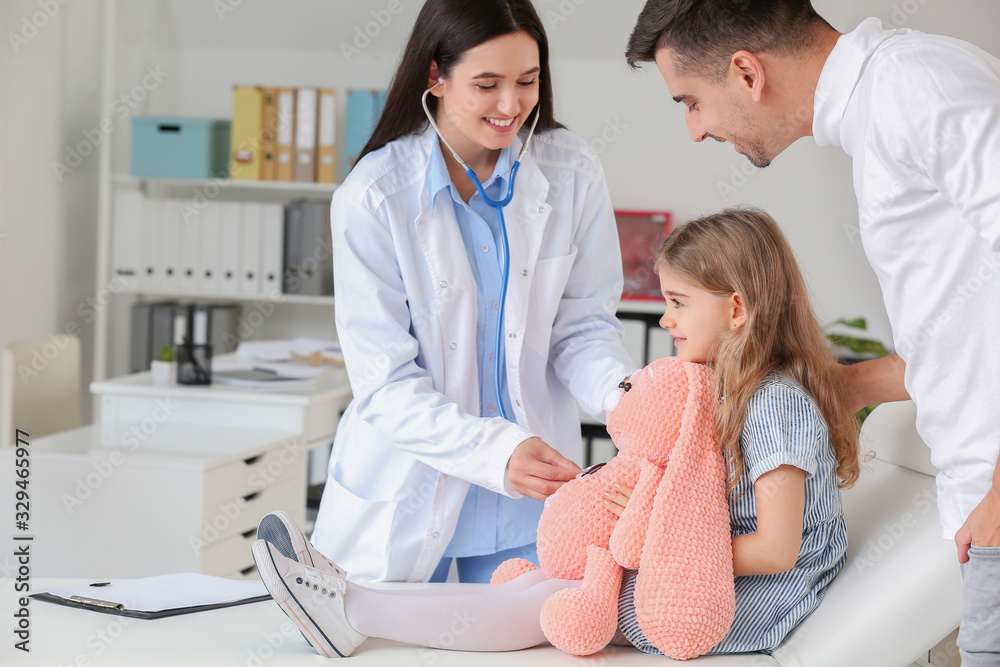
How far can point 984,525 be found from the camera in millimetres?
798

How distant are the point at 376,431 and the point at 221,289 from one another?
205cm

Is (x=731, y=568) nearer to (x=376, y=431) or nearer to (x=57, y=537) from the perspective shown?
(x=376, y=431)

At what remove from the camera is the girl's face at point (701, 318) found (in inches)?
44.6

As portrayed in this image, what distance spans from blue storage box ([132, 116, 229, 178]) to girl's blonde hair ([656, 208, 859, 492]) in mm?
2448

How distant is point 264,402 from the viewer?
7.88 ft

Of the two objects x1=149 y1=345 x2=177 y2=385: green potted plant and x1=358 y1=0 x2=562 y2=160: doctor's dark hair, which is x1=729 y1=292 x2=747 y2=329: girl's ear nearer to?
x1=358 y1=0 x2=562 y2=160: doctor's dark hair

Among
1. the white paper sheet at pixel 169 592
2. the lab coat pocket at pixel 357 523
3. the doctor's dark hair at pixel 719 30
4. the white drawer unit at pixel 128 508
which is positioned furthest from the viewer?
the white drawer unit at pixel 128 508

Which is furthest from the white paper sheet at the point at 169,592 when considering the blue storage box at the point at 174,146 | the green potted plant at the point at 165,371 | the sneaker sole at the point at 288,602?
the blue storage box at the point at 174,146

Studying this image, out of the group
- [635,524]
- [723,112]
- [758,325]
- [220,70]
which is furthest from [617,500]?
[220,70]

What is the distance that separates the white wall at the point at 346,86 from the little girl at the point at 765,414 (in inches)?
82.7

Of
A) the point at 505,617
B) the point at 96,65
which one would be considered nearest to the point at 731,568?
the point at 505,617

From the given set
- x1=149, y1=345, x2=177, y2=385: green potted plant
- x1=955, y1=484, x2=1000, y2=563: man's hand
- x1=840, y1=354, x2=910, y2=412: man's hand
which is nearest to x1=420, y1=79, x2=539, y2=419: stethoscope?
x1=840, y1=354, x2=910, y2=412: man's hand

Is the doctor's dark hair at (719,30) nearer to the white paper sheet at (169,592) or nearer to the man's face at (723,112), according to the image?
the man's face at (723,112)

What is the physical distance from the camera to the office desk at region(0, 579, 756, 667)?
0.99 meters
